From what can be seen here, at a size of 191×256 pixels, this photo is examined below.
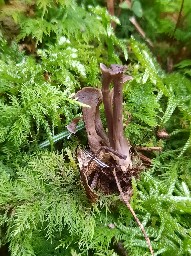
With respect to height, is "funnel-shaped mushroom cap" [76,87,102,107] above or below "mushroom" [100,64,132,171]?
above

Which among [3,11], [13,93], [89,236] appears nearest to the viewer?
[89,236]

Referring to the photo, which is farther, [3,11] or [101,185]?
[3,11]

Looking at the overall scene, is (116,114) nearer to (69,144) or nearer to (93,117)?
(93,117)

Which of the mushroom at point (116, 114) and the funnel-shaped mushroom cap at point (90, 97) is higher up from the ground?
the funnel-shaped mushroom cap at point (90, 97)

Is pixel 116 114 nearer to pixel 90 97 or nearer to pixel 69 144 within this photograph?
pixel 90 97

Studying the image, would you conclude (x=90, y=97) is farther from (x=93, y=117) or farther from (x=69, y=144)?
(x=69, y=144)

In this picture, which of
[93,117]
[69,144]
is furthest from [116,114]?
[69,144]

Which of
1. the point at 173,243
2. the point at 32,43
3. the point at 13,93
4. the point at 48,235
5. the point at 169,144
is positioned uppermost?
the point at 32,43

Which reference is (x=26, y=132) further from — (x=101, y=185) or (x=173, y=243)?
(x=173, y=243)

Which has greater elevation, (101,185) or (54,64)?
(54,64)

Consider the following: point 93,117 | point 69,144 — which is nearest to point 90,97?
point 93,117

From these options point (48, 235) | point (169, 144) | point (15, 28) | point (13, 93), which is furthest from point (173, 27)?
point (48, 235)
